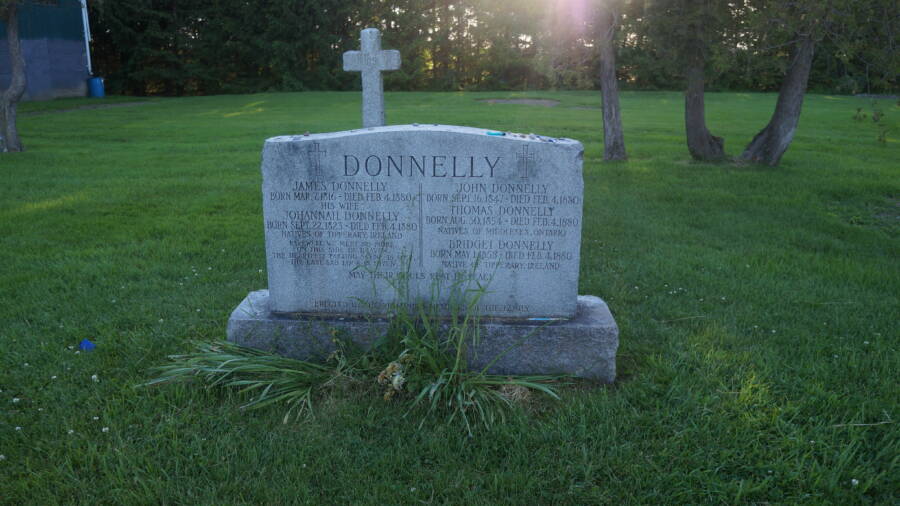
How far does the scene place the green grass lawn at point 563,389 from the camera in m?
3.05

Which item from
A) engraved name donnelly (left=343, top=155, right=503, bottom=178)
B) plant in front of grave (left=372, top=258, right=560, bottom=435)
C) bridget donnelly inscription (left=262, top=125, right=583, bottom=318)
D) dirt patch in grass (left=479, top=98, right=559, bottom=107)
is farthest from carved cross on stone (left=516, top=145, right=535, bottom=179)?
dirt patch in grass (left=479, top=98, right=559, bottom=107)

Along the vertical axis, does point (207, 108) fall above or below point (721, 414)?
above

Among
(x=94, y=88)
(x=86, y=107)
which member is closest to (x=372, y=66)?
(x=86, y=107)

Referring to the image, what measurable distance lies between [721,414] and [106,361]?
143 inches

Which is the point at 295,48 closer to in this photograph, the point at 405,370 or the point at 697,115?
the point at 697,115

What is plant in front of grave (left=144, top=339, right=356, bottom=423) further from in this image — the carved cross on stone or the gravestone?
the carved cross on stone

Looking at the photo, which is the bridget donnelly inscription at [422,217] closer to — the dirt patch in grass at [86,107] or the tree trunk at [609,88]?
the tree trunk at [609,88]

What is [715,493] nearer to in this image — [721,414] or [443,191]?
[721,414]

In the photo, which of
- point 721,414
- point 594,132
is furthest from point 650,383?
point 594,132

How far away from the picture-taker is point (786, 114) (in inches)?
433

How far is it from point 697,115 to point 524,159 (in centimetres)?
896

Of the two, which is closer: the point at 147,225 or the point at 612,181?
the point at 147,225

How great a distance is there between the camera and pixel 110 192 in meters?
9.47

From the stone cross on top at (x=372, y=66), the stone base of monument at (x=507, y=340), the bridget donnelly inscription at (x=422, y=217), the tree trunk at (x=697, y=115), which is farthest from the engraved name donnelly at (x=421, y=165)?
the tree trunk at (x=697, y=115)
